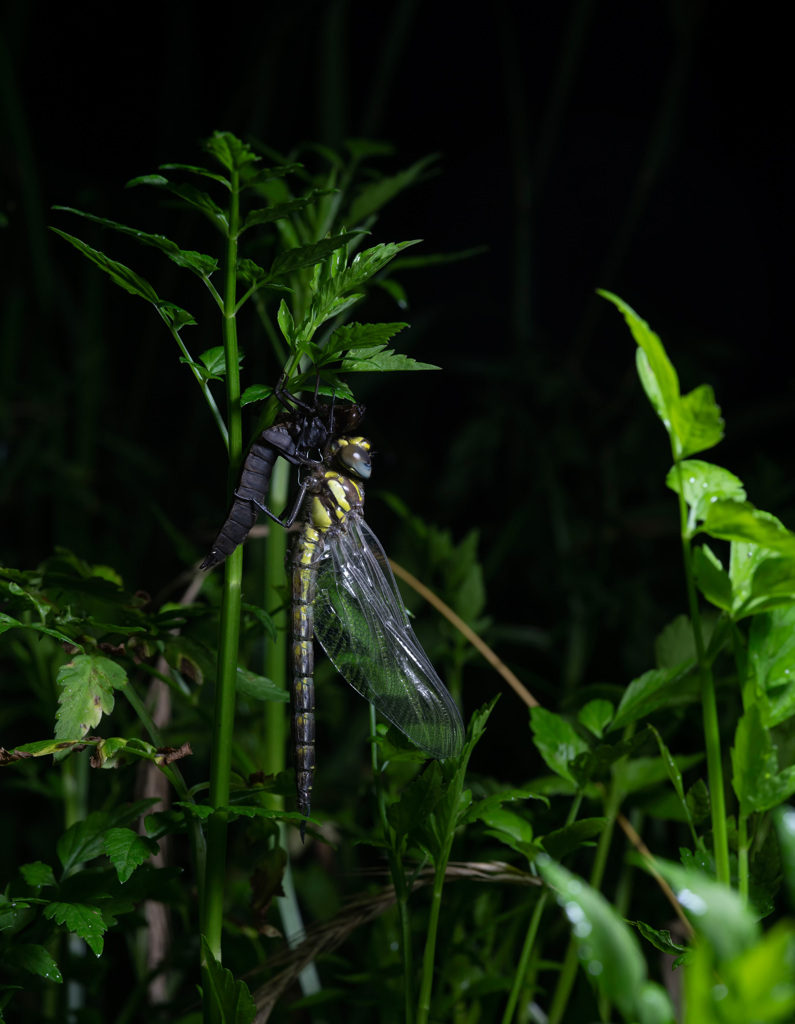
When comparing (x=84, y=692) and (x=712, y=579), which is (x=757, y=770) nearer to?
(x=712, y=579)

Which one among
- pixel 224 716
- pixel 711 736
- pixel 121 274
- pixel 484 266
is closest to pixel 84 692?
pixel 224 716

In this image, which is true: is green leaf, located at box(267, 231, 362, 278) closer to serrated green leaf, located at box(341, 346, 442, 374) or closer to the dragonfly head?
serrated green leaf, located at box(341, 346, 442, 374)

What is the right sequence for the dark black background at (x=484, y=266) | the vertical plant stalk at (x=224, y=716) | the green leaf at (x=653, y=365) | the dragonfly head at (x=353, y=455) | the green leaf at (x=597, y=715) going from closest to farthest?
the green leaf at (x=653, y=365), the vertical plant stalk at (x=224, y=716), the green leaf at (x=597, y=715), the dragonfly head at (x=353, y=455), the dark black background at (x=484, y=266)

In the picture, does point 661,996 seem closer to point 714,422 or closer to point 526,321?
point 714,422

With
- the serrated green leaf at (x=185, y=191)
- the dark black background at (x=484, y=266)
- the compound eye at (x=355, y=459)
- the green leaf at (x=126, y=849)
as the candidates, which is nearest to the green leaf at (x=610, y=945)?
the green leaf at (x=126, y=849)

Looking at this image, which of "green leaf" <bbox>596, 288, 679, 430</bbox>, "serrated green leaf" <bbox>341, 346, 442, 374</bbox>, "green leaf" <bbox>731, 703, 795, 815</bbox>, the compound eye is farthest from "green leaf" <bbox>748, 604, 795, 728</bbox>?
the compound eye

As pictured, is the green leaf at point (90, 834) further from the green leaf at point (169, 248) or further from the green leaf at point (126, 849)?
the green leaf at point (169, 248)
